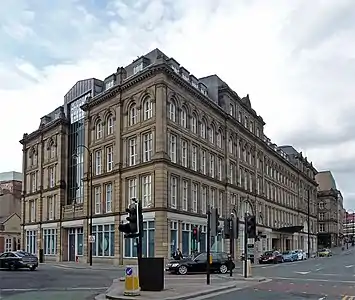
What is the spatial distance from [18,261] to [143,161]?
15891 millimetres

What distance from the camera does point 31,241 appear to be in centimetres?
7244

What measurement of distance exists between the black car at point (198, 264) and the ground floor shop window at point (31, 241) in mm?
39068

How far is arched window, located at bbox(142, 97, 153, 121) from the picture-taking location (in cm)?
5172

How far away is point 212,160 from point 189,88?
10.3 m

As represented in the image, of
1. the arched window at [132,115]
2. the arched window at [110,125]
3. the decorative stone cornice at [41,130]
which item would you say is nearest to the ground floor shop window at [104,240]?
the arched window at [110,125]

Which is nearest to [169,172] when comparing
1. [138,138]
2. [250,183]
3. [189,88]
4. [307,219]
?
[138,138]

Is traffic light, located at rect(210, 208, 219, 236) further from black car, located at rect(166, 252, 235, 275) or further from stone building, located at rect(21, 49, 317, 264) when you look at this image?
stone building, located at rect(21, 49, 317, 264)

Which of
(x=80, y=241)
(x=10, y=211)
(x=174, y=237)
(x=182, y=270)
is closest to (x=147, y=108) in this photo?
(x=174, y=237)

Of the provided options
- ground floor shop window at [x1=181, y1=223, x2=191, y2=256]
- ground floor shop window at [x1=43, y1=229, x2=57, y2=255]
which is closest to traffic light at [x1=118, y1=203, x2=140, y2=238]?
ground floor shop window at [x1=181, y1=223, x2=191, y2=256]

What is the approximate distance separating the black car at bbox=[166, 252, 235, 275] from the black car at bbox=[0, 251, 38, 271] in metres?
11.5

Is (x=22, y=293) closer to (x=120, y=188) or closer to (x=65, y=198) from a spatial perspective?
(x=120, y=188)

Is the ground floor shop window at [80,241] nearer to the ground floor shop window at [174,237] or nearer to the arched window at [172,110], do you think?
the ground floor shop window at [174,237]

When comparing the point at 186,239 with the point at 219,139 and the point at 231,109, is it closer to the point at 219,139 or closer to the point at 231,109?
the point at 219,139

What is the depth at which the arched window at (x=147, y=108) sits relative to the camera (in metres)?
51.7
